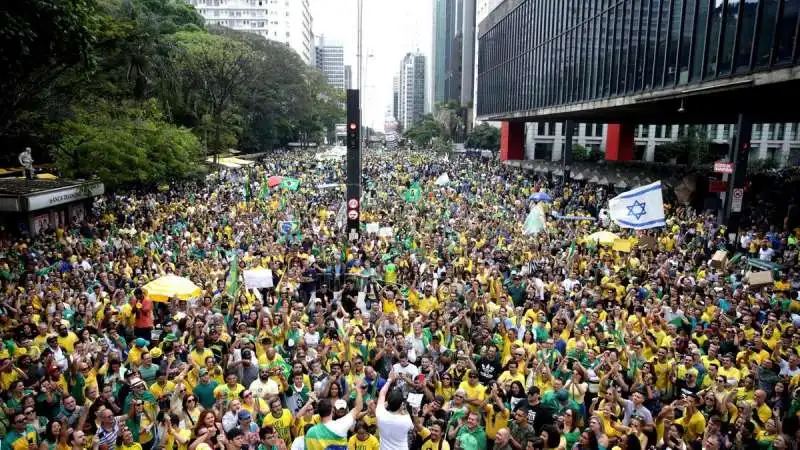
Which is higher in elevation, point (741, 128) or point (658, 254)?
point (741, 128)

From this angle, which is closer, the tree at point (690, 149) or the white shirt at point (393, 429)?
the white shirt at point (393, 429)

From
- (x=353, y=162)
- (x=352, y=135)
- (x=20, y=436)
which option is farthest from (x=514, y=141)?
(x=20, y=436)

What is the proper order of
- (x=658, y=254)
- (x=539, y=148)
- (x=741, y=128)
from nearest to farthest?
(x=658, y=254), (x=741, y=128), (x=539, y=148)

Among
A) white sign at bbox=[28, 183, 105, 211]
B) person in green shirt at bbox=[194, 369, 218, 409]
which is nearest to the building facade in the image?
white sign at bbox=[28, 183, 105, 211]

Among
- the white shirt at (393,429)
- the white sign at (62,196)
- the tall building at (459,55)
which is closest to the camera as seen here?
the white shirt at (393,429)

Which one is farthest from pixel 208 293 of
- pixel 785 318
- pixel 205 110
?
pixel 205 110

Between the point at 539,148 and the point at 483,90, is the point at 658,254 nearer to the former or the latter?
the point at 483,90

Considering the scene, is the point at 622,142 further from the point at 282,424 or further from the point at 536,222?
the point at 282,424

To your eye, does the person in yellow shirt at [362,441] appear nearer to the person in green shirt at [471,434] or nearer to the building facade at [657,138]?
the person in green shirt at [471,434]

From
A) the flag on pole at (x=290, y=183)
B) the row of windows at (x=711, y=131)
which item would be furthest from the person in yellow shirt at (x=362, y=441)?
the row of windows at (x=711, y=131)
